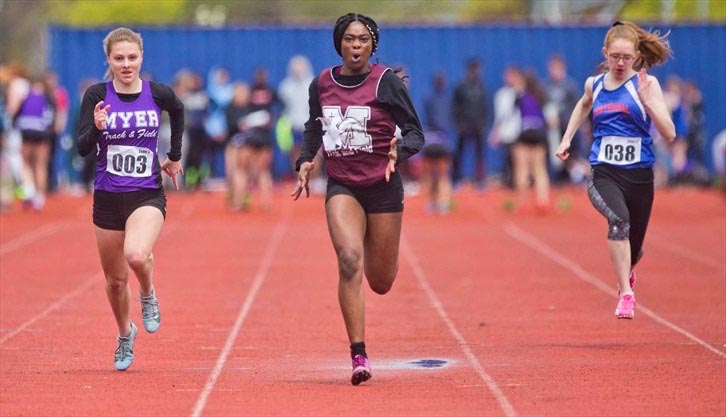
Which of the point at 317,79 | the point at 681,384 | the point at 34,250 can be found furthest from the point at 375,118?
the point at 34,250

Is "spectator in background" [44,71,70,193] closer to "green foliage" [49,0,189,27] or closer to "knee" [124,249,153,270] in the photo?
"knee" [124,249,153,270]

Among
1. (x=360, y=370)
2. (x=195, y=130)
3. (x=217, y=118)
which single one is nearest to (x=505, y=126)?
(x=217, y=118)

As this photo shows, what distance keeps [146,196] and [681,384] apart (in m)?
3.53

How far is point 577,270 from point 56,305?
20.4 feet

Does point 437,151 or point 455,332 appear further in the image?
point 437,151

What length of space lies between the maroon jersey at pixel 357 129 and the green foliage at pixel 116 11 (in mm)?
59430

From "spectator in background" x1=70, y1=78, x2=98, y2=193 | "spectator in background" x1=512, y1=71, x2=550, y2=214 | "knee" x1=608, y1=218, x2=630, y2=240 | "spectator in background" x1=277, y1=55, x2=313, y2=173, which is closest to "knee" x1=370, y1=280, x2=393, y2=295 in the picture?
"knee" x1=608, y1=218, x2=630, y2=240

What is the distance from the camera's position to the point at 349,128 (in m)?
9.58

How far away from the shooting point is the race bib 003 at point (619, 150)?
1119 cm

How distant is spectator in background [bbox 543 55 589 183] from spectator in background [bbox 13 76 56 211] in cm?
859

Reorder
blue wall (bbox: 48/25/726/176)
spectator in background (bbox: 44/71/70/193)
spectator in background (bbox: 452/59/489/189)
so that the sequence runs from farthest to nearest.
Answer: blue wall (bbox: 48/25/726/176), spectator in background (bbox: 452/59/489/189), spectator in background (bbox: 44/71/70/193)

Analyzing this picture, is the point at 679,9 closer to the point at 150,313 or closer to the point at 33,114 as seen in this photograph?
the point at 33,114

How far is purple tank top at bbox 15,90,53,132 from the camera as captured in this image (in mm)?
25094

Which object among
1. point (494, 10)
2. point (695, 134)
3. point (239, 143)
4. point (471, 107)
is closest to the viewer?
point (239, 143)
